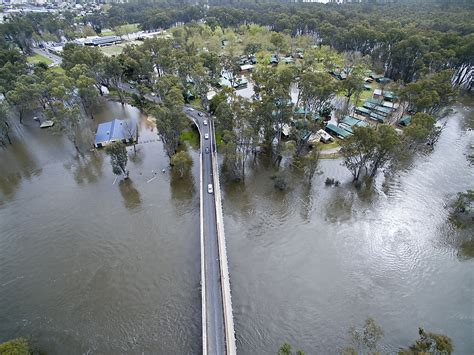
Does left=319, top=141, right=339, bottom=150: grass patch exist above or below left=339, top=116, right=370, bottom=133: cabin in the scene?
below

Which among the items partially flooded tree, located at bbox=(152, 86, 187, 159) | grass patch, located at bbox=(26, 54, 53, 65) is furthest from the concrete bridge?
grass patch, located at bbox=(26, 54, 53, 65)

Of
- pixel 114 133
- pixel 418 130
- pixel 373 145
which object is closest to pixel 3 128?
pixel 114 133

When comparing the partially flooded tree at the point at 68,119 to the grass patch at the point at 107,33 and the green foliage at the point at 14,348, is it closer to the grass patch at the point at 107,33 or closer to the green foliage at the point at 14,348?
the green foliage at the point at 14,348

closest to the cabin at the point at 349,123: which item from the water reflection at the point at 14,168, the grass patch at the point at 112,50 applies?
the water reflection at the point at 14,168

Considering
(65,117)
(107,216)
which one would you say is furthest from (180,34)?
(107,216)

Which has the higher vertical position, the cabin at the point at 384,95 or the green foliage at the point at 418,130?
the green foliage at the point at 418,130

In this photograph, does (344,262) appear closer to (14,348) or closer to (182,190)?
(182,190)

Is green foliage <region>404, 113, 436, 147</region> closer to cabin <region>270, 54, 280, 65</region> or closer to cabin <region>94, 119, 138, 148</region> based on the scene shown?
cabin <region>94, 119, 138, 148</region>

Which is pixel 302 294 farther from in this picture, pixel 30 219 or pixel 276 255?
pixel 30 219
